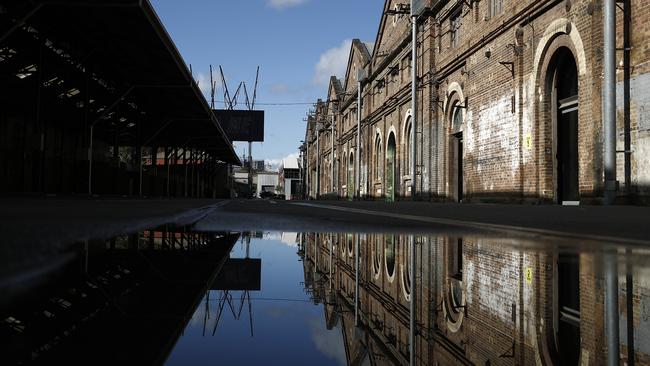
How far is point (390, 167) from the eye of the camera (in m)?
33.0

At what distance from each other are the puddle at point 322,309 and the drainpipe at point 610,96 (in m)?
9.47

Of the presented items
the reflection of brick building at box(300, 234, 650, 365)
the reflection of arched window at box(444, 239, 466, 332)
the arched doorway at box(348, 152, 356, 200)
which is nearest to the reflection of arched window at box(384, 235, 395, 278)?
the reflection of brick building at box(300, 234, 650, 365)

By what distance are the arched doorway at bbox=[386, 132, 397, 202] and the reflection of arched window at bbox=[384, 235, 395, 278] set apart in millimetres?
27934

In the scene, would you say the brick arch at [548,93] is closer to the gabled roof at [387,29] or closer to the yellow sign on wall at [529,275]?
the yellow sign on wall at [529,275]

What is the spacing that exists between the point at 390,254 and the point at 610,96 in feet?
34.0

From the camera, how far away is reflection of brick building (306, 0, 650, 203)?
1165 cm

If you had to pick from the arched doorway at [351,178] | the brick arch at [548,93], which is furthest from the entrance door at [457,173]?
the arched doorway at [351,178]

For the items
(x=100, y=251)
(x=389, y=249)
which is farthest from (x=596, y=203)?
(x=100, y=251)

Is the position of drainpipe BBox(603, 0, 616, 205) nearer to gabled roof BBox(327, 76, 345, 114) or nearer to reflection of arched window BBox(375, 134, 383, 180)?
reflection of arched window BBox(375, 134, 383, 180)

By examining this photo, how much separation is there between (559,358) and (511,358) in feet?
0.37

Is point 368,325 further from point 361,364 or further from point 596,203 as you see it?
point 596,203

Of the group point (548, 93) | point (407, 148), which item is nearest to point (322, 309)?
point (548, 93)

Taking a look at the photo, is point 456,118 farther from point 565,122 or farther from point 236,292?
point 236,292

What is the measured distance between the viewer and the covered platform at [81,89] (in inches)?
467
